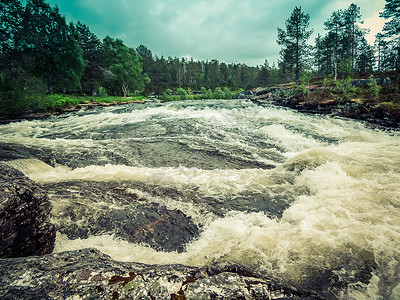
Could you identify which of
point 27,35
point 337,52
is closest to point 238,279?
point 27,35

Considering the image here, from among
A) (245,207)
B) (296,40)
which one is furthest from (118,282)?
(296,40)

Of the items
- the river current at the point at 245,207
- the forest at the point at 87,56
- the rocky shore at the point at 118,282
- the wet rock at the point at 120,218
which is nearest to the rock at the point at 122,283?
the rocky shore at the point at 118,282

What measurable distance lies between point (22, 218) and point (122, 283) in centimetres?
172

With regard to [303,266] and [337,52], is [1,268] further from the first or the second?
[337,52]

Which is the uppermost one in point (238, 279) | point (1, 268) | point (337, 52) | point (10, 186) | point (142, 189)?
point (337, 52)

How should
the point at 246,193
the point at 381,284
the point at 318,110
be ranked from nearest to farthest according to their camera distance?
the point at 381,284 → the point at 246,193 → the point at 318,110

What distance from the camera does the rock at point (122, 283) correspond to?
1.06 m

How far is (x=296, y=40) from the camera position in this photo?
3334 centimetres

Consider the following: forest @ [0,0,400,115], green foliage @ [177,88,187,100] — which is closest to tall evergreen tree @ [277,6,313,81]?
forest @ [0,0,400,115]

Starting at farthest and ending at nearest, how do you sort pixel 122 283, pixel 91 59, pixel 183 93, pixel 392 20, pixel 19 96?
1. pixel 183 93
2. pixel 91 59
3. pixel 392 20
4. pixel 19 96
5. pixel 122 283

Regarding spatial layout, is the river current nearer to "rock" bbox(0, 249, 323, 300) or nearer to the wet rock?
the wet rock

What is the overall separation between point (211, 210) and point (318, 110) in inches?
728

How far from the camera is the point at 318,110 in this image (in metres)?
17.2

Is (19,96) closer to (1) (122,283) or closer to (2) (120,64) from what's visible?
(1) (122,283)
